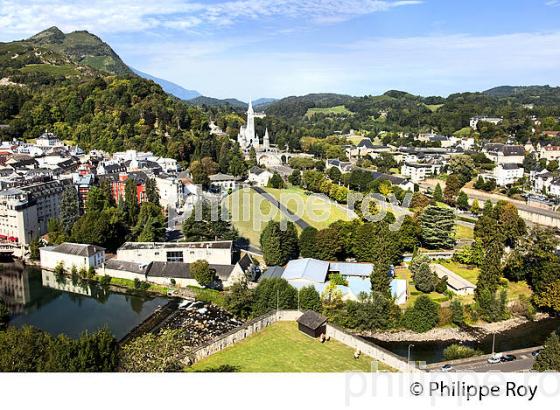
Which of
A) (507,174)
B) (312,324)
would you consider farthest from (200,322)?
(507,174)

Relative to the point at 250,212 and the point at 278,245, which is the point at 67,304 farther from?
the point at 250,212

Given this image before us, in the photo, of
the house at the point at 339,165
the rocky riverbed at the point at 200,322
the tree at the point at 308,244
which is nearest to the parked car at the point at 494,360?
the rocky riverbed at the point at 200,322

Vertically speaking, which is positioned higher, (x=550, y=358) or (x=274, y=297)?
(x=550, y=358)

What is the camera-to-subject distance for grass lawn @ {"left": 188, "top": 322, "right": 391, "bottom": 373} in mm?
6762

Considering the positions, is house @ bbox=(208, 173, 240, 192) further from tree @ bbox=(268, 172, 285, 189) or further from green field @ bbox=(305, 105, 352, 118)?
green field @ bbox=(305, 105, 352, 118)

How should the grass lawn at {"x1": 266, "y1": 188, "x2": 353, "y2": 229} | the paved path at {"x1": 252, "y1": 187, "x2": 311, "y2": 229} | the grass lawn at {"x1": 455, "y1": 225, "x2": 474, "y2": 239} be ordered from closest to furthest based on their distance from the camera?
the paved path at {"x1": 252, "y1": 187, "x2": 311, "y2": 229} → the grass lawn at {"x1": 455, "y1": 225, "x2": 474, "y2": 239} → the grass lawn at {"x1": 266, "y1": 188, "x2": 353, "y2": 229}

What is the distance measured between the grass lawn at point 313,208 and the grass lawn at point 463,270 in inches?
147

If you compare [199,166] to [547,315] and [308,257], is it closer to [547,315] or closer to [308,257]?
[308,257]

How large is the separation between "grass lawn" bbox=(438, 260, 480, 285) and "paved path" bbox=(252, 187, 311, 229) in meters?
3.72

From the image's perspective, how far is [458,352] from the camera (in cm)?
831

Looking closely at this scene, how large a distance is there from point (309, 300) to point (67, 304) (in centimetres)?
531

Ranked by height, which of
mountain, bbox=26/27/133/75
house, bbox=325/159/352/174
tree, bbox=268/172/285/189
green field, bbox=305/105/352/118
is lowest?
tree, bbox=268/172/285/189

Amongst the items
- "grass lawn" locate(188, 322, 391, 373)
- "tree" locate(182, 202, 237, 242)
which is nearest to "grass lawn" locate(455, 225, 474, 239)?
"tree" locate(182, 202, 237, 242)

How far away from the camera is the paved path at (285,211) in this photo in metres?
14.7
